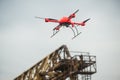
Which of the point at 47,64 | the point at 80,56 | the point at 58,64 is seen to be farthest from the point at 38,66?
the point at 80,56

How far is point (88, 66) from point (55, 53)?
4377 mm

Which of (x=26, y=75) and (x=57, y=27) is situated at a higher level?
(x=57, y=27)

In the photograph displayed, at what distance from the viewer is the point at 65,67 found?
33062mm

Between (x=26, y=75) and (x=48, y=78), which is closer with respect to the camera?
(x=48, y=78)

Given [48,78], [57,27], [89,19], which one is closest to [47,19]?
[57,27]

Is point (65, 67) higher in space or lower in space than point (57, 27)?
lower

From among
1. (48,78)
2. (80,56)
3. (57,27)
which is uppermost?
(57,27)

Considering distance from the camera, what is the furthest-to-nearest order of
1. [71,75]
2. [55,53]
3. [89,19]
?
[89,19], [55,53], [71,75]

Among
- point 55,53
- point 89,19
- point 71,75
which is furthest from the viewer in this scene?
point 89,19

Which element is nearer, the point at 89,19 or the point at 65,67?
the point at 65,67

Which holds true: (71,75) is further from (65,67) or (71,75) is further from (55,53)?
(55,53)

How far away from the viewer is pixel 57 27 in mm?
37438

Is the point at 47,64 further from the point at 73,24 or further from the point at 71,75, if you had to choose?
the point at 73,24

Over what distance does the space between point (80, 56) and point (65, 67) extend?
2.14m
